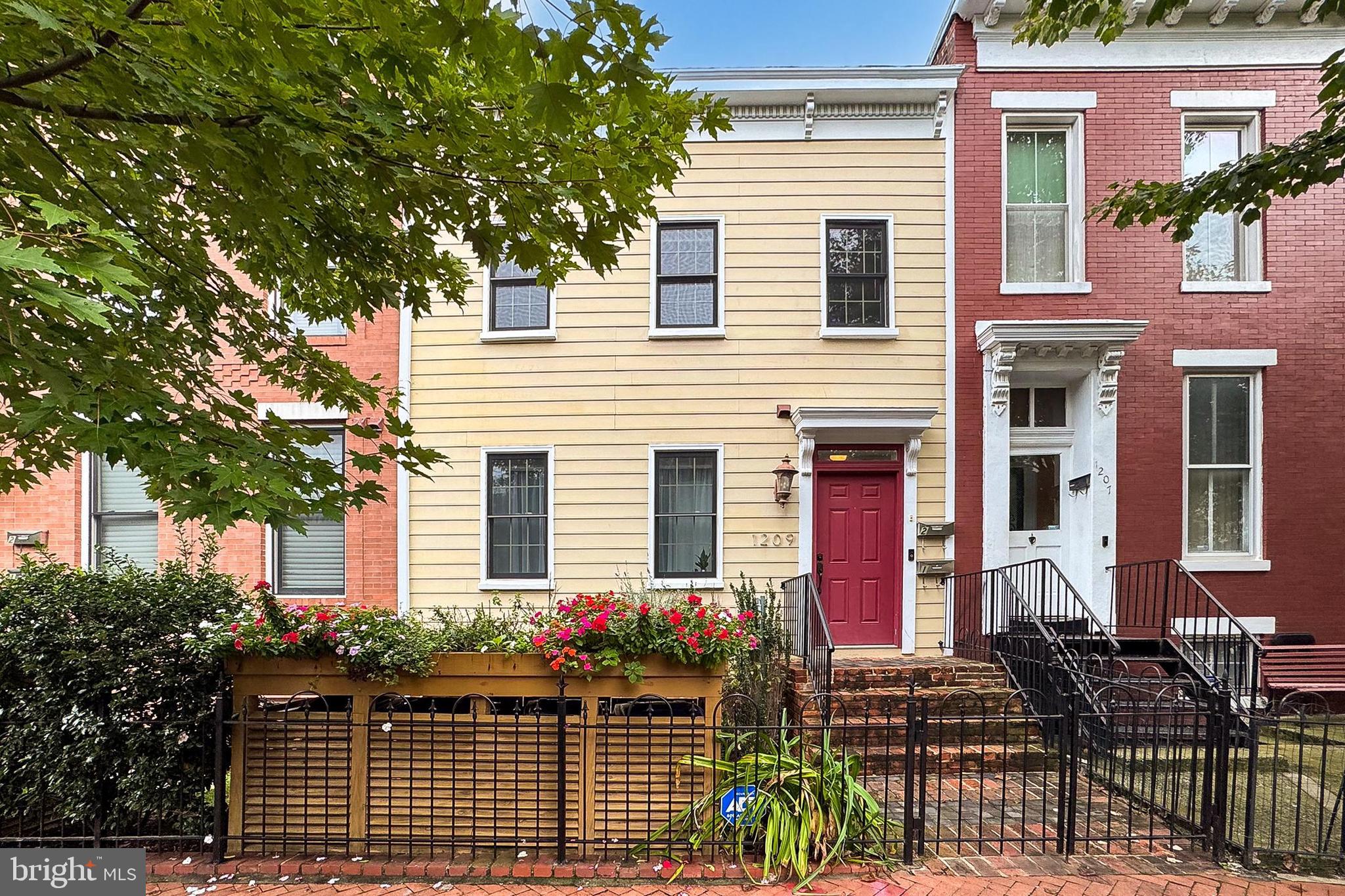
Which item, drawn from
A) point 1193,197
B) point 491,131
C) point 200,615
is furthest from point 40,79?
point 1193,197

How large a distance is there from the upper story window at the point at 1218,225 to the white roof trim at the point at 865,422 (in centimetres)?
404

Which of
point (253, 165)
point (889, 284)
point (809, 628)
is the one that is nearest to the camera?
point (253, 165)

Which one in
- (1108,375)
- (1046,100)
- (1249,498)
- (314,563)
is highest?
(1046,100)

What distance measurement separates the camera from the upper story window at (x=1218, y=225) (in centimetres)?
773

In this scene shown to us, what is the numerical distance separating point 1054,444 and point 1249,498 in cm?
240

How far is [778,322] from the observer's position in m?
7.79

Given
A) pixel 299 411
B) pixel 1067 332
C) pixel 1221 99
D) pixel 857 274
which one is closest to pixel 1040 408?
pixel 1067 332

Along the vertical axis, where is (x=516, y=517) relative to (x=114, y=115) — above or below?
below

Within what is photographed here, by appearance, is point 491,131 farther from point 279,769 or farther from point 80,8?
point 279,769

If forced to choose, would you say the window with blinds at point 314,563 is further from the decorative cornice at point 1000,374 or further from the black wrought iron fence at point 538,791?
the decorative cornice at point 1000,374

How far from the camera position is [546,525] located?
7.87 m

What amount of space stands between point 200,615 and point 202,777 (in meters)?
1.10

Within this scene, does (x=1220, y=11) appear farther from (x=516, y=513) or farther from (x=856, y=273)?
(x=516, y=513)

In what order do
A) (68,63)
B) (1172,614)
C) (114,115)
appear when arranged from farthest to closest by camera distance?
1. (1172,614)
2. (114,115)
3. (68,63)
